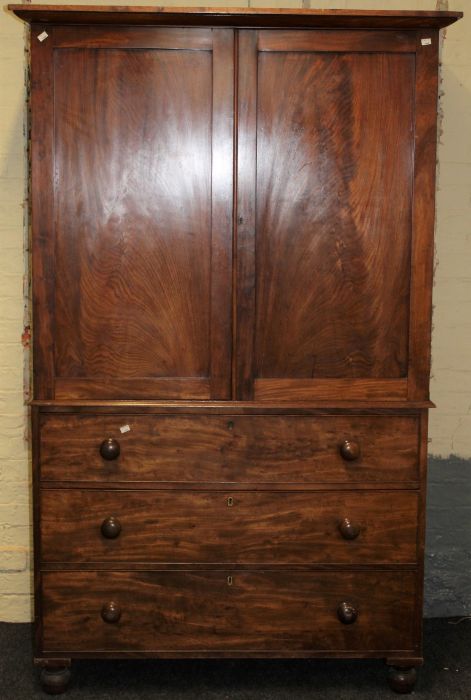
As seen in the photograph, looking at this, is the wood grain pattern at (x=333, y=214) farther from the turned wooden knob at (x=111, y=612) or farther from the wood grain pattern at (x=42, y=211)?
the turned wooden knob at (x=111, y=612)

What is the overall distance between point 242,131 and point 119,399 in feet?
3.03

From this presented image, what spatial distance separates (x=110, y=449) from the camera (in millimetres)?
2240

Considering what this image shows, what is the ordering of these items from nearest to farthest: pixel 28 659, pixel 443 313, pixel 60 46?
pixel 60 46, pixel 28 659, pixel 443 313

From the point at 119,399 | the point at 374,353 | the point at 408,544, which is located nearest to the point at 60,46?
the point at 119,399

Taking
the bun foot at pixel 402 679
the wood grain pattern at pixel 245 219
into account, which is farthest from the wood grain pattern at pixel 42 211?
the bun foot at pixel 402 679

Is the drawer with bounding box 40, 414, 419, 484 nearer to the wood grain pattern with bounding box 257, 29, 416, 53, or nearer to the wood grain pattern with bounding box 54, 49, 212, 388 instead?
the wood grain pattern with bounding box 54, 49, 212, 388

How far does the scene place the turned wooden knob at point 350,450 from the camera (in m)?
2.26

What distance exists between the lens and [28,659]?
2.56 meters

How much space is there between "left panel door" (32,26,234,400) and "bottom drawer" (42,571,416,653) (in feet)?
2.02

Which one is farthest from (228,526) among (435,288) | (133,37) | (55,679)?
(133,37)

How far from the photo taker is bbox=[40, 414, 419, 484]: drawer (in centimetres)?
227

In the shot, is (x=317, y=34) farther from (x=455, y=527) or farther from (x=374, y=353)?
(x=455, y=527)

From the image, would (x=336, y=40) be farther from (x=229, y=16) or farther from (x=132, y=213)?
(x=132, y=213)

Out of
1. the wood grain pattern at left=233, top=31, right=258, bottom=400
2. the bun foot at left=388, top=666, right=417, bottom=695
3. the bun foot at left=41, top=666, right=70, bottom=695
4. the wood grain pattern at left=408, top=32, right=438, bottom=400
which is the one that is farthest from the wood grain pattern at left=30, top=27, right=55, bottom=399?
the bun foot at left=388, top=666, right=417, bottom=695
